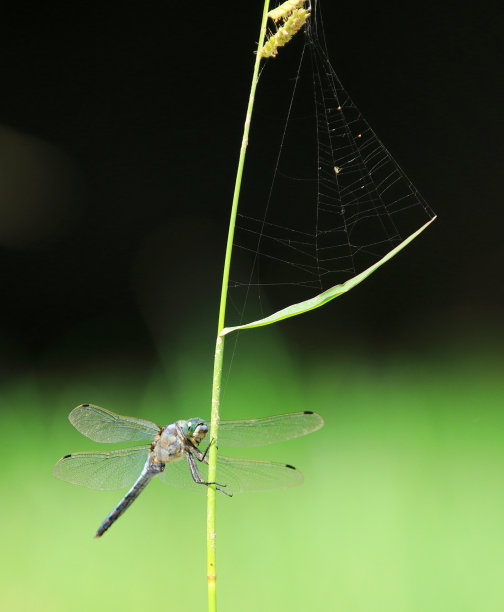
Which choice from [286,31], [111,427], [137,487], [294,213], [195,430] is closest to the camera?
[286,31]

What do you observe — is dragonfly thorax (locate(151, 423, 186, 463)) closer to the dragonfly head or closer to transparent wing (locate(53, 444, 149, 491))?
the dragonfly head

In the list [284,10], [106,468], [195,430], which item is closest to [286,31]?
[284,10]

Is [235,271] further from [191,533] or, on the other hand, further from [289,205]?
[191,533]

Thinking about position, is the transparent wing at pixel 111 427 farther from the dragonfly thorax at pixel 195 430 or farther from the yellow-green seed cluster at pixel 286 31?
the yellow-green seed cluster at pixel 286 31

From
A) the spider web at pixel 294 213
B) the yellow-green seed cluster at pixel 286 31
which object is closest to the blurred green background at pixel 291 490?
the spider web at pixel 294 213

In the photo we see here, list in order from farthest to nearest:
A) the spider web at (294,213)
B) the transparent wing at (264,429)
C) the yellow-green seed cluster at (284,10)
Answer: the spider web at (294,213), the transparent wing at (264,429), the yellow-green seed cluster at (284,10)

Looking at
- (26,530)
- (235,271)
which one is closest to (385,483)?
(235,271)

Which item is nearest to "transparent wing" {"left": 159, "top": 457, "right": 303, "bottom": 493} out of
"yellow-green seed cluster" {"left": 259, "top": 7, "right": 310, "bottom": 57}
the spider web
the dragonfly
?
the dragonfly

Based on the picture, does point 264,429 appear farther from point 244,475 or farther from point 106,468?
point 106,468
